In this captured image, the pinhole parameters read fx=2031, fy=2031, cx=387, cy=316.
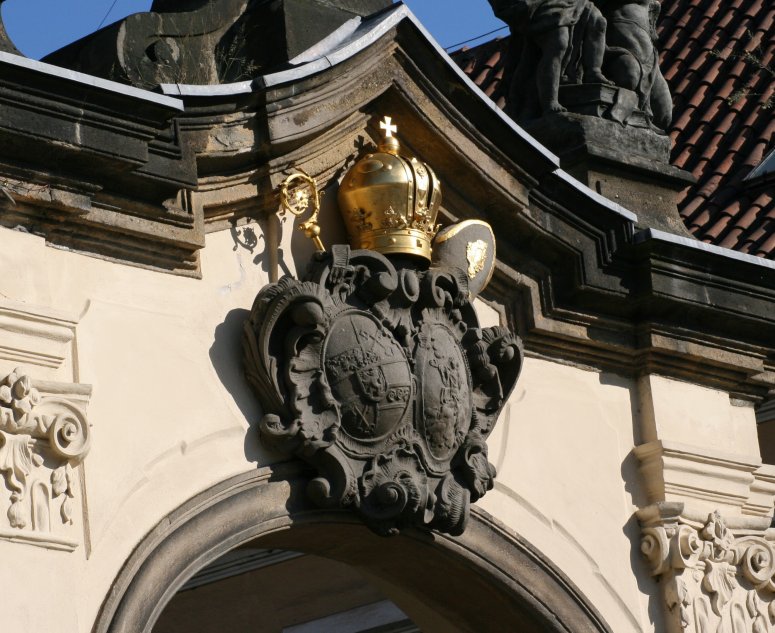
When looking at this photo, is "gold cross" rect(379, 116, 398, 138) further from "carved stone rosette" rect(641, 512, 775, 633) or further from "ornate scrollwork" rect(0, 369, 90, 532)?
"carved stone rosette" rect(641, 512, 775, 633)

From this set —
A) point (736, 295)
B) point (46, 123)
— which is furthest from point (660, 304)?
point (46, 123)

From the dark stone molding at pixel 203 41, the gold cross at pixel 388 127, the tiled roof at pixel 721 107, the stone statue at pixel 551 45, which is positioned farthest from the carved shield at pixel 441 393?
the tiled roof at pixel 721 107

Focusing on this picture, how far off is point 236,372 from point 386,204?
2.90ft

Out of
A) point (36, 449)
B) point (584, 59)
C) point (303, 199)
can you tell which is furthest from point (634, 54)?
point (36, 449)

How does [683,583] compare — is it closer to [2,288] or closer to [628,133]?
[628,133]

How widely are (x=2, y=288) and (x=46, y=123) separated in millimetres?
548

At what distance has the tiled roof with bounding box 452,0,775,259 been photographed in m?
12.4

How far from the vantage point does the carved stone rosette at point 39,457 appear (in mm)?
6328

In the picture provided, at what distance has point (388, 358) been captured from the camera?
733 cm

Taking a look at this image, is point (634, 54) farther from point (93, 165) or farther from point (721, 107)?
point (721, 107)

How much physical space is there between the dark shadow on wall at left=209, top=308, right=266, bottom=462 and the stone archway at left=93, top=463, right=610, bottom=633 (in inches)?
4.6

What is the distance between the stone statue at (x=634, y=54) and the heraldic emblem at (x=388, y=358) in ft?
4.66

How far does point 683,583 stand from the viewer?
326 inches

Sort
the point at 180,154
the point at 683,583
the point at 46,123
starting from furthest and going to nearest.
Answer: the point at 683,583
the point at 180,154
the point at 46,123
